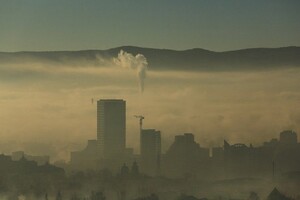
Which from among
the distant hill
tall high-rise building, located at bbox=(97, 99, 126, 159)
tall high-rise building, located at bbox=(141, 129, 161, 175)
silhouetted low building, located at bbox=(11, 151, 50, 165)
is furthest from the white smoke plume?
silhouetted low building, located at bbox=(11, 151, 50, 165)

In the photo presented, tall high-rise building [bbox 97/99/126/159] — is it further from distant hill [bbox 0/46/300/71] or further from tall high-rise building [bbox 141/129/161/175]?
distant hill [bbox 0/46/300/71]

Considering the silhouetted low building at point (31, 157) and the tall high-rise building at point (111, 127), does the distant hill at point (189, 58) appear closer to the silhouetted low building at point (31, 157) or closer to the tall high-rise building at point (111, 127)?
the tall high-rise building at point (111, 127)

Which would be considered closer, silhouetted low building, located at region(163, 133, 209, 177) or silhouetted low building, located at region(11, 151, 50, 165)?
silhouetted low building, located at region(11, 151, 50, 165)

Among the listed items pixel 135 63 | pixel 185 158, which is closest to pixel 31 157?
pixel 135 63

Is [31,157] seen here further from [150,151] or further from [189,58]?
[189,58]

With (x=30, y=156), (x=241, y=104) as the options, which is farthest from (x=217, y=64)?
(x=30, y=156)
